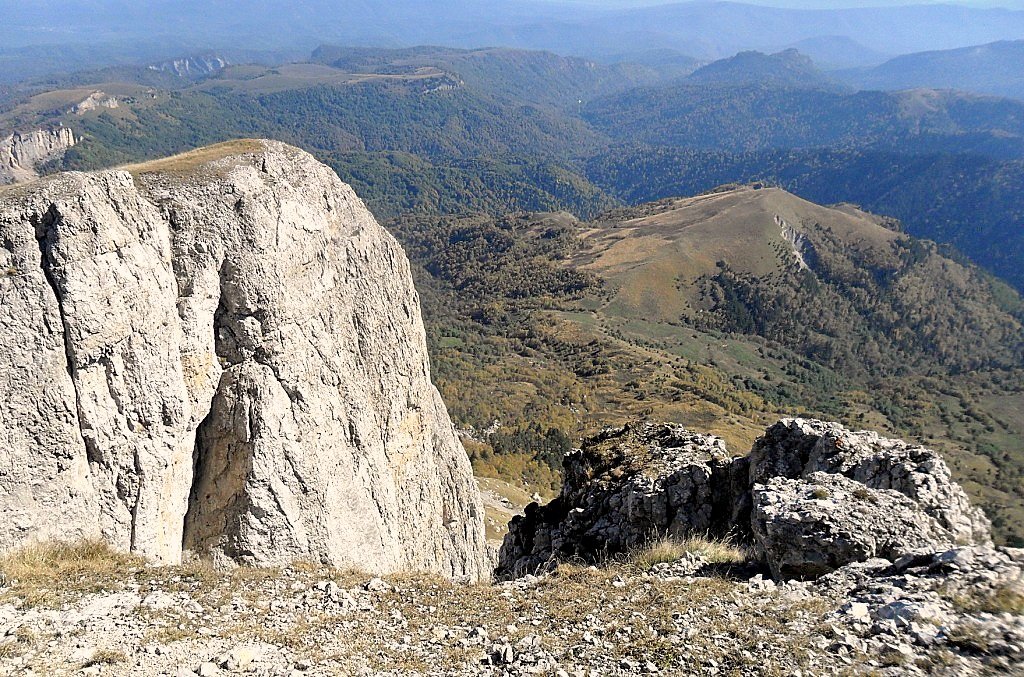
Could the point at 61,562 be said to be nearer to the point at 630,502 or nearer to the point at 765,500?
the point at 630,502

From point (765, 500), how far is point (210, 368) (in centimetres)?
1795

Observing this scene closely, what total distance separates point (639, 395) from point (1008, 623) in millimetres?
136846

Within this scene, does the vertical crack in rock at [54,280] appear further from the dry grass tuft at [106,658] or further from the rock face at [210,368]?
the dry grass tuft at [106,658]

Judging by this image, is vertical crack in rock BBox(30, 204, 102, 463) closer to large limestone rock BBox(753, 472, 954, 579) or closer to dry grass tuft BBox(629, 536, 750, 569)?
dry grass tuft BBox(629, 536, 750, 569)

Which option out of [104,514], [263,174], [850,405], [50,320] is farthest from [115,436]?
[850,405]

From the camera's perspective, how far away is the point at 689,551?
55.7 ft

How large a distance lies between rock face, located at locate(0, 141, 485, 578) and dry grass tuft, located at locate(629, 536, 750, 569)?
37.9 ft

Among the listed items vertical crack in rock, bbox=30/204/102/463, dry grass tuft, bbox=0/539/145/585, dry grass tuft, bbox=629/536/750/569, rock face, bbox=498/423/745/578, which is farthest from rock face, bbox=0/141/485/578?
dry grass tuft, bbox=629/536/750/569

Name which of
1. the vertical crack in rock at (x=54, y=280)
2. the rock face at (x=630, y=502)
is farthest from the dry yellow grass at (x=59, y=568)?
the rock face at (x=630, y=502)

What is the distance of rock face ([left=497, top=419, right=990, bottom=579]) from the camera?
15.2 meters

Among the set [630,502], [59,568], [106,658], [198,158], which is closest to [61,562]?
[59,568]

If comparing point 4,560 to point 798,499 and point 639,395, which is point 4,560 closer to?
point 798,499

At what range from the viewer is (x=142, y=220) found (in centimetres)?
1948

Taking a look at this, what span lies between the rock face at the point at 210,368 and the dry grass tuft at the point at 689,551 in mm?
11552
